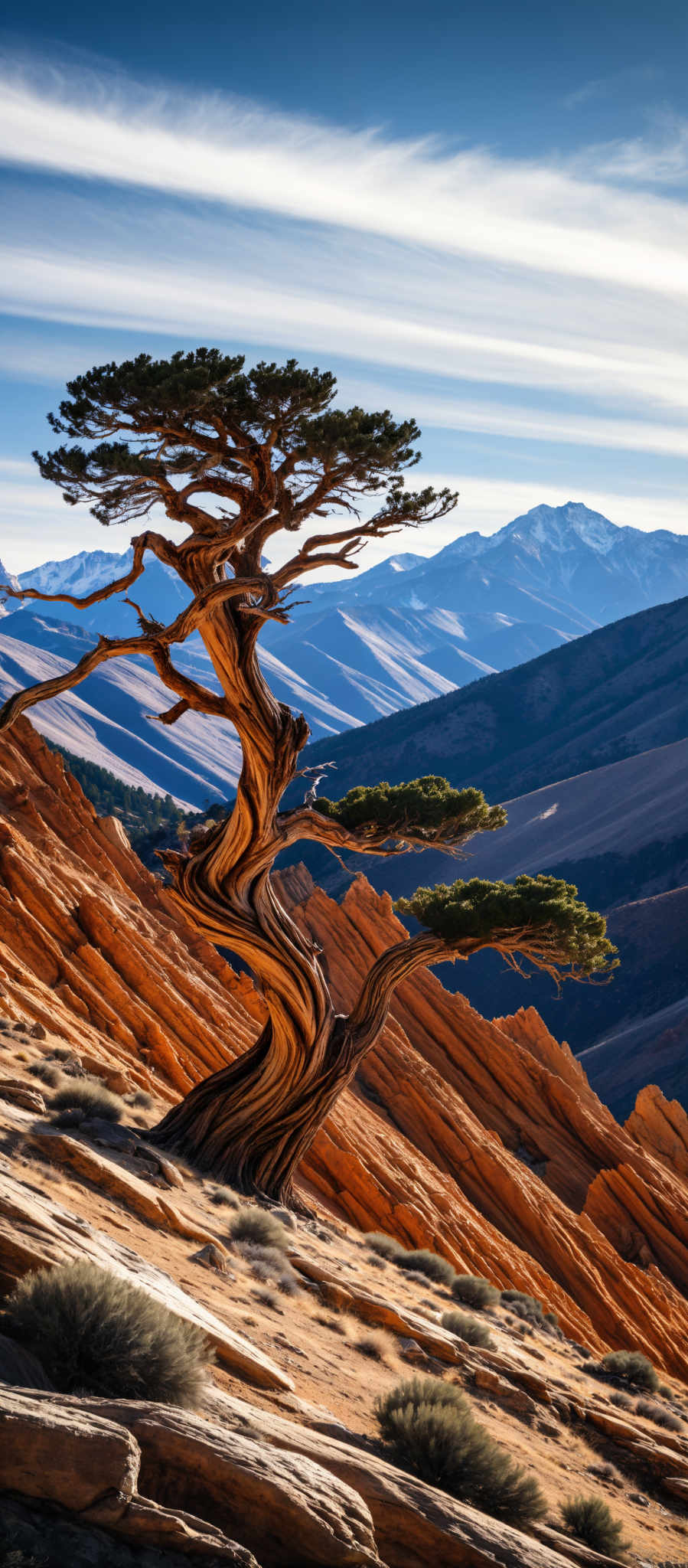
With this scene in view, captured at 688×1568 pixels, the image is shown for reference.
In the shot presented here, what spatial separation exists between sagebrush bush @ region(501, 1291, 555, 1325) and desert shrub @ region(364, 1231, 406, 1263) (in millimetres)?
2507

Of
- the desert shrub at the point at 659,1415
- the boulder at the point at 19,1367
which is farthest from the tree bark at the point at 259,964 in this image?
the boulder at the point at 19,1367

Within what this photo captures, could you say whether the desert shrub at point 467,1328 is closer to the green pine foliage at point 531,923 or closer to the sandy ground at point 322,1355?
the sandy ground at point 322,1355

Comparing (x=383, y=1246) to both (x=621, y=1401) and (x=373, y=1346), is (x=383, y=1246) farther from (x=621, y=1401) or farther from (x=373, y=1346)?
(x=373, y=1346)

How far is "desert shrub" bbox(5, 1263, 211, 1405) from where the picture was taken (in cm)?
589

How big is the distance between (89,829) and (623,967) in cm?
8413

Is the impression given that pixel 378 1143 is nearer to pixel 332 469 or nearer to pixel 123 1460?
pixel 332 469

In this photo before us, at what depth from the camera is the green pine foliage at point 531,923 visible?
16969 millimetres

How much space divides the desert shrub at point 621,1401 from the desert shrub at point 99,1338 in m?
11.1

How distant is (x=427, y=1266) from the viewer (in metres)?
18.0

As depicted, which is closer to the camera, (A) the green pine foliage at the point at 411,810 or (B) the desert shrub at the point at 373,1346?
(B) the desert shrub at the point at 373,1346

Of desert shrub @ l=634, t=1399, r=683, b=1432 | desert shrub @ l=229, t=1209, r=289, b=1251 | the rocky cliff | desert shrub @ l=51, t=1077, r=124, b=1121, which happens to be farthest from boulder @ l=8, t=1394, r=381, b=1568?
the rocky cliff

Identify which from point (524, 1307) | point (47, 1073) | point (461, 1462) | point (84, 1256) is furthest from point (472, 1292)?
point (84, 1256)

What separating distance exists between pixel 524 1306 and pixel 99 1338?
15.7 m

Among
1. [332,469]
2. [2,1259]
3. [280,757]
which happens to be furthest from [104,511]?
[2,1259]
